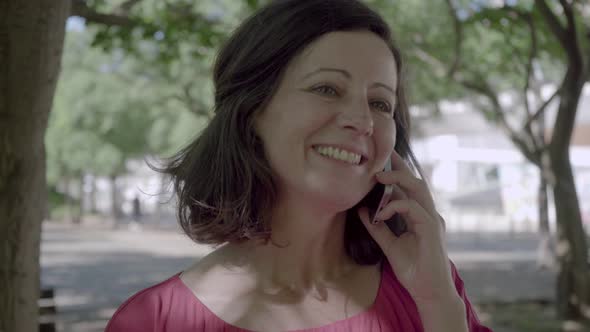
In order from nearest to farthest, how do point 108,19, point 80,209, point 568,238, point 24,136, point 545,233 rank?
point 24,136 < point 108,19 < point 568,238 < point 545,233 < point 80,209

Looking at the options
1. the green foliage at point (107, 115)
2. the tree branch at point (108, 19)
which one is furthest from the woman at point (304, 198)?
the green foliage at point (107, 115)

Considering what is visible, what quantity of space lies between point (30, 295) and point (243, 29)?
135 centimetres

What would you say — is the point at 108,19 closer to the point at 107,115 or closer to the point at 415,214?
the point at 415,214

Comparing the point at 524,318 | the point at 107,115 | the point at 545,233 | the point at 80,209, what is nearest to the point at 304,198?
the point at 524,318

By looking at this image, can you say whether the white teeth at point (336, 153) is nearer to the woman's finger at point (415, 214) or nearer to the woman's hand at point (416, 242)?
the woman's hand at point (416, 242)

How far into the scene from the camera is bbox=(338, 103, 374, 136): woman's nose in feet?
5.68

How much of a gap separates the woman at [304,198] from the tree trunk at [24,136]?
566 millimetres

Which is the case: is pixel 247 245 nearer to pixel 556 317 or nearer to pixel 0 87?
pixel 0 87

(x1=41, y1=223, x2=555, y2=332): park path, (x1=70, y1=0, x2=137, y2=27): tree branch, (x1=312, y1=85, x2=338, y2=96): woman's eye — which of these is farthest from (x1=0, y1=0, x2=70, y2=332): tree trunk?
(x1=41, y1=223, x2=555, y2=332): park path

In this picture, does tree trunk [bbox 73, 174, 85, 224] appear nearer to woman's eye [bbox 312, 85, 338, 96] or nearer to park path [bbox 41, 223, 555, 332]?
park path [bbox 41, 223, 555, 332]

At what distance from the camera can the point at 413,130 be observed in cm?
932

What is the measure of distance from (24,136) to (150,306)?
87 cm

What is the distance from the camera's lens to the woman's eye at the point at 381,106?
6.00 ft

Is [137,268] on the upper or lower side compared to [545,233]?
lower
